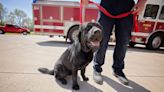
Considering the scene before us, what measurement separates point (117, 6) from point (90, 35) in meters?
0.78

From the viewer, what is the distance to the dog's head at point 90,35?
151 centimetres

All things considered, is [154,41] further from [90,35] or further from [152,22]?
[90,35]

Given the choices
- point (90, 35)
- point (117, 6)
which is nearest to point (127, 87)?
point (90, 35)

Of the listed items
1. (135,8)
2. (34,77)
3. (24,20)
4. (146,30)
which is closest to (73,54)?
(34,77)

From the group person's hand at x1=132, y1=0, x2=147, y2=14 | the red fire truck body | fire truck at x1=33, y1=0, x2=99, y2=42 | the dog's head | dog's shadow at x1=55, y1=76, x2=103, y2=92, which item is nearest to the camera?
the dog's head

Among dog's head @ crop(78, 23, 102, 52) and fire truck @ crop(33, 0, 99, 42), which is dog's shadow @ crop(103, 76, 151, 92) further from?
fire truck @ crop(33, 0, 99, 42)

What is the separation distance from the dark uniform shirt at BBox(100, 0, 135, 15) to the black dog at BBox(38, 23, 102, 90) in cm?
52

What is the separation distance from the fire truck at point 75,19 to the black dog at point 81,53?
166 inches

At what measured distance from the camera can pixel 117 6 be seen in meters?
1.99

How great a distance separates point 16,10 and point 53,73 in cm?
5798

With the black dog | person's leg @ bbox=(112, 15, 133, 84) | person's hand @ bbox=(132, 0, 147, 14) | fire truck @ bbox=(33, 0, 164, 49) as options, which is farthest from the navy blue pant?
fire truck @ bbox=(33, 0, 164, 49)

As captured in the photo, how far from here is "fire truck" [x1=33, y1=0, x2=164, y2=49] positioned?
6.02 m

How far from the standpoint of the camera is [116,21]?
6.82 ft

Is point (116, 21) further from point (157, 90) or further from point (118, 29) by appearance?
point (157, 90)
